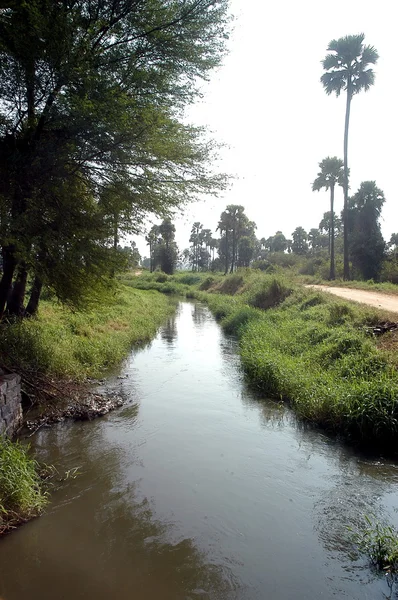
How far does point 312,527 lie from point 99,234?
6.91 m

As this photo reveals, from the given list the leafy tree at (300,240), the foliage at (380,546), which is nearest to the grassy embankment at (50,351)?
the foliage at (380,546)

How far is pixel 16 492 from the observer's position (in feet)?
16.8

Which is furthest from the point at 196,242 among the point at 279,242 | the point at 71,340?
the point at 71,340

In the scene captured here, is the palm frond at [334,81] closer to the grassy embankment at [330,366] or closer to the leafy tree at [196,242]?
the grassy embankment at [330,366]

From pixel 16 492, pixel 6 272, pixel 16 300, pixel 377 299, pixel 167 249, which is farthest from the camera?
pixel 167 249

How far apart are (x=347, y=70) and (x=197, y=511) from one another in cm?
3523

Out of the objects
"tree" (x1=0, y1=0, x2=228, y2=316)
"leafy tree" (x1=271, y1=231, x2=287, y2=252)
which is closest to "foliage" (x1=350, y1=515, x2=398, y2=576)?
"tree" (x1=0, y1=0, x2=228, y2=316)

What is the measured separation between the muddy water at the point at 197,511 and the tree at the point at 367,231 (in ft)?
94.2

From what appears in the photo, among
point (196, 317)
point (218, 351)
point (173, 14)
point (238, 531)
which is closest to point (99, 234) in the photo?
point (173, 14)

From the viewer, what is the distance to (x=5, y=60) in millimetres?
8039

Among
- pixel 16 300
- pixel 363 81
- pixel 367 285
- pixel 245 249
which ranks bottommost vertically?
pixel 16 300

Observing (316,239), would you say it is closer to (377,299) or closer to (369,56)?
(369,56)

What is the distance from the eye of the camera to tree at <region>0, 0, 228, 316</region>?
7746mm

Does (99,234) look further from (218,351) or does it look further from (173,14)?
(218,351)
